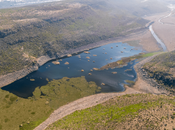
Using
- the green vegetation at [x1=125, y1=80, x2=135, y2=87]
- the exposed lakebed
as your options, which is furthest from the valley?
the green vegetation at [x1=125, y1=80, x2=135, y2=87]

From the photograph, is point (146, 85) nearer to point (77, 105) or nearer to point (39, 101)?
point (77, 105)

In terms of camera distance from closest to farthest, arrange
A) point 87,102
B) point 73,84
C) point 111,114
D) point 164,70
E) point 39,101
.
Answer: point 111,114
point 87,102
point 39,101
point 73,84
point 164,70

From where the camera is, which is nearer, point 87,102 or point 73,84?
point 87,102

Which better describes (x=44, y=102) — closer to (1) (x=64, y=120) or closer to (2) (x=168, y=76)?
(1) (x=64, y=120)

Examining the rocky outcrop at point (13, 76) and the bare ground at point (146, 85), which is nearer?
the bare ground at point (146, 85)

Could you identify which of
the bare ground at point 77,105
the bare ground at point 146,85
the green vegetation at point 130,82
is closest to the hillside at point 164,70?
the bare ground at point 146,85

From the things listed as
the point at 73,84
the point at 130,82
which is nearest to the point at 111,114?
the point at 73,84

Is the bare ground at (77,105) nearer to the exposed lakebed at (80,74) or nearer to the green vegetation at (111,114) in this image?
the green vegetation at (111,114)
